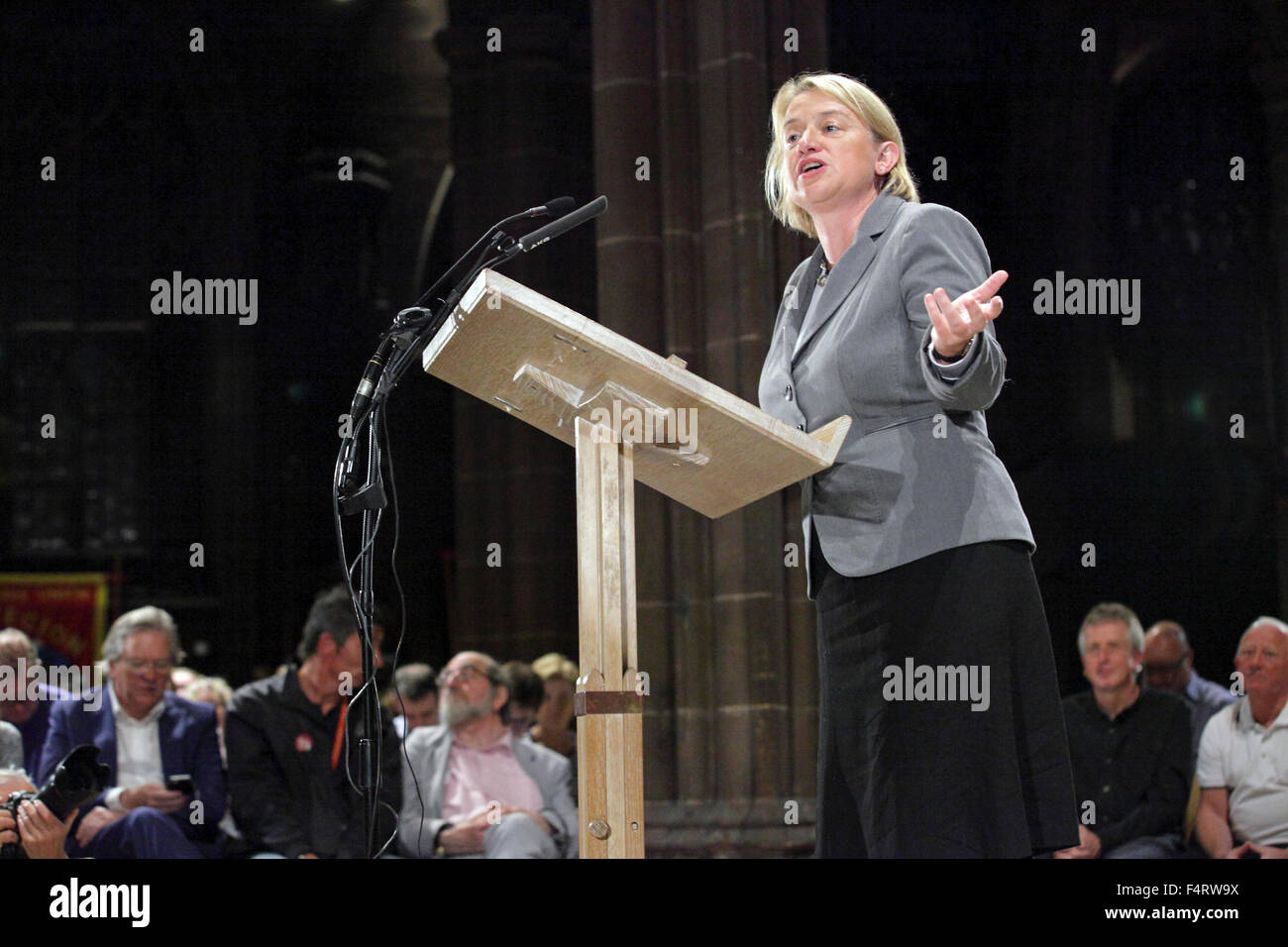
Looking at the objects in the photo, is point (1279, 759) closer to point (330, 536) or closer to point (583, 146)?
point (583, 146)

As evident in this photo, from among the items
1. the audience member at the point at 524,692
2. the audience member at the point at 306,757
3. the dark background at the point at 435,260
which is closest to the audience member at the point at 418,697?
the audience member at the point at 524,692

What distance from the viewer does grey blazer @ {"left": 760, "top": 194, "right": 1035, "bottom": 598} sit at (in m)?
2.66

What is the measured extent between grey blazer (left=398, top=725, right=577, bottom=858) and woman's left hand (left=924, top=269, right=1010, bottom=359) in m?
3.44

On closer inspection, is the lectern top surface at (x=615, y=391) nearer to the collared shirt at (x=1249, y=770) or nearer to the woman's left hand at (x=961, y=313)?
the woman's left hand at (x=961, y=313)

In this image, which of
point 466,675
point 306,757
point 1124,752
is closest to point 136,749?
point 306,757

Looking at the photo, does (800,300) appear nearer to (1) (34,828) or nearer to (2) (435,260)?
(1) (34,828)

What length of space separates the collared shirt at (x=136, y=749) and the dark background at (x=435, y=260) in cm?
370

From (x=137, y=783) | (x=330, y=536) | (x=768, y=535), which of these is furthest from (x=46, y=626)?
(x=768, y=535)

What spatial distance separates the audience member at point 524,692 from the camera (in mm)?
6816

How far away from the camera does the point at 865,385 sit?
274 cm

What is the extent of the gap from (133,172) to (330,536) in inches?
143

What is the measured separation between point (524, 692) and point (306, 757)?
1.67 meters

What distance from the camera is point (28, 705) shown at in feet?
19.4

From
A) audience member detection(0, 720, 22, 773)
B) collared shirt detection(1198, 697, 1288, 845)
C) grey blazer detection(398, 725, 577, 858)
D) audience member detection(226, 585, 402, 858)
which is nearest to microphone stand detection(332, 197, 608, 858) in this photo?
audience member detection(0, 720, 22, 773)
